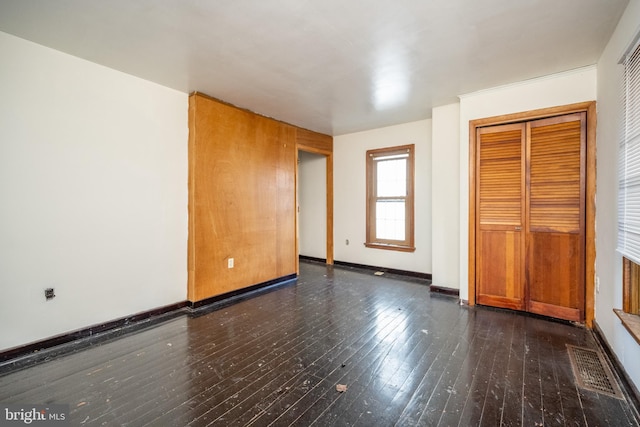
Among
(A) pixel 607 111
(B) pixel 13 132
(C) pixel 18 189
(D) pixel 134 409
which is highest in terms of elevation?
(A) pixel 607 111

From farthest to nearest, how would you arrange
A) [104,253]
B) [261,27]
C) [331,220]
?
[331,220], [104,253], [261,27]

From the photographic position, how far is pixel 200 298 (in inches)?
138

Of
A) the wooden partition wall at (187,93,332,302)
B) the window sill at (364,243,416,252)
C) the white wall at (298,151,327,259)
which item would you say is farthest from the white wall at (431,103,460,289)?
the white wall at (298,151,327,259)

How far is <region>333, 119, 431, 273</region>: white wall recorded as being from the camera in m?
4.70

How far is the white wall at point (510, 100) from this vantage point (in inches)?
115

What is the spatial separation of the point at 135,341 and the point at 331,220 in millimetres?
3878

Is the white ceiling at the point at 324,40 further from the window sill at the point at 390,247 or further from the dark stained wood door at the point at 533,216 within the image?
the window sill at the point at 390,247

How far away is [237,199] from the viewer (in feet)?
12.9

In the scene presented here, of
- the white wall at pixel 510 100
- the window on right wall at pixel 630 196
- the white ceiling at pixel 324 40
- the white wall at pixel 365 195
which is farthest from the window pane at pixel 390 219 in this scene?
the window on right wall at pixel 630 196

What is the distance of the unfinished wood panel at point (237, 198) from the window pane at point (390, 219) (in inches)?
63.1

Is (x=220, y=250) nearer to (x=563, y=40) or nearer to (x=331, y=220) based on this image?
(x=331, y=220)

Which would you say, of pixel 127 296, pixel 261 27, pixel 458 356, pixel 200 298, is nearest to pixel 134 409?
pixel 127 296

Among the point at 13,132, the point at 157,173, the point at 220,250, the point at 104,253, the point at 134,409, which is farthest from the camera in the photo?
the point at 220,250

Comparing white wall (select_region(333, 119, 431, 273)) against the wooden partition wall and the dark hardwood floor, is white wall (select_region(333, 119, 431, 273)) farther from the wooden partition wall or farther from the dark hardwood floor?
the dark hardwood floor
